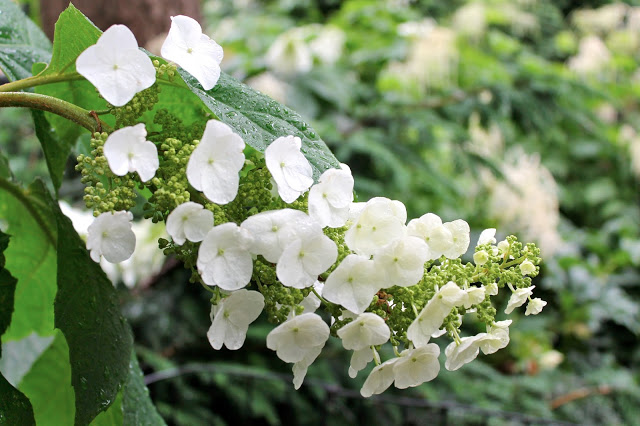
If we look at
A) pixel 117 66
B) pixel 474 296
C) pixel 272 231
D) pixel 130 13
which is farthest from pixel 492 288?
pixel 130 13

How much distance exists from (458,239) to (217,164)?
14 centimetres

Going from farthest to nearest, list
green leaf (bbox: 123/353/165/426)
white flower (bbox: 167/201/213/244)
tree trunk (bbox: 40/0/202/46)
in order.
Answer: tree trunk (bbox: 40/0/202/46) → green leaf (bbox: 123/353/165/426) → white flower (bbox: 167/201/213/244)

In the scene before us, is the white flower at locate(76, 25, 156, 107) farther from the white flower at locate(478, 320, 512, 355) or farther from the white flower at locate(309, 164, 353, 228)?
the white flower at locate(478, 320, 512, 355)

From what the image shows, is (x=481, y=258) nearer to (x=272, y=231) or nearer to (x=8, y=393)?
(x=272, y=231)

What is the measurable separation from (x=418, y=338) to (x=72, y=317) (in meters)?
0.20

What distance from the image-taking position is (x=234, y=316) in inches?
12.3

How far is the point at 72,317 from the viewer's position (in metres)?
0.36

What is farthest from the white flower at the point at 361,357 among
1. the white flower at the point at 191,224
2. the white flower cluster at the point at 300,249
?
the white flower at the point at 191,224

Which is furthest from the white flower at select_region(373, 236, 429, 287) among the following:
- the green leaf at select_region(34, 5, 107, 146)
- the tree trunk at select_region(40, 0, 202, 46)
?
the tree trunk at select_region(40, 0, 202, 46)

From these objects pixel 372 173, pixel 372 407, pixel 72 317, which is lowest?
pixel 372 407

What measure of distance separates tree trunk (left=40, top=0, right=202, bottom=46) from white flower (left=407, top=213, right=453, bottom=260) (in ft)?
5.23

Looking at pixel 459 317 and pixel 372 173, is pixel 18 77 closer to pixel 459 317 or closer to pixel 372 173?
pixel 459 317

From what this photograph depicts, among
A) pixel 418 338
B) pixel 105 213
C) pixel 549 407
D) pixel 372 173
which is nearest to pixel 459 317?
pixel 418 338

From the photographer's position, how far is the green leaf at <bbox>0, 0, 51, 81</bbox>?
0.47 m
